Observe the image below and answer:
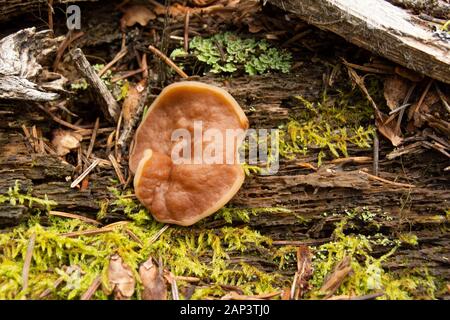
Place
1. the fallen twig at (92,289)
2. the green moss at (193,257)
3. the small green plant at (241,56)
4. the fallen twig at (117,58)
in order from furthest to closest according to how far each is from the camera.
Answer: the fallen twig at (117,58), the small green plant at (241,56), the green moss at (193,257), the fallen twig at (92,289)

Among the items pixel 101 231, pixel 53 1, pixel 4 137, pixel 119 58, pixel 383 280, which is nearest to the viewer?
pixel 383 280

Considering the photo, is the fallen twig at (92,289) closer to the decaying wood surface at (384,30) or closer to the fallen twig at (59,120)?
the fallen twig at (59,120)

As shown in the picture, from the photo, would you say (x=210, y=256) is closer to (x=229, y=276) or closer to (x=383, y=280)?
(x=229, y=276)

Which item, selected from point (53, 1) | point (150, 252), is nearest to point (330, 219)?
point (150, 252)

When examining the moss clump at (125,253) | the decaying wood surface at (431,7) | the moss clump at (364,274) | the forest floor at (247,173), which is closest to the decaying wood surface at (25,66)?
the forest floor at (247,173)

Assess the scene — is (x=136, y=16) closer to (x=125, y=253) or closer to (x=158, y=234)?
(x=158, y=234)

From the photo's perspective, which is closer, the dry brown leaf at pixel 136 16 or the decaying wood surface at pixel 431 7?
the decaying wood surface at pixel 431 7
